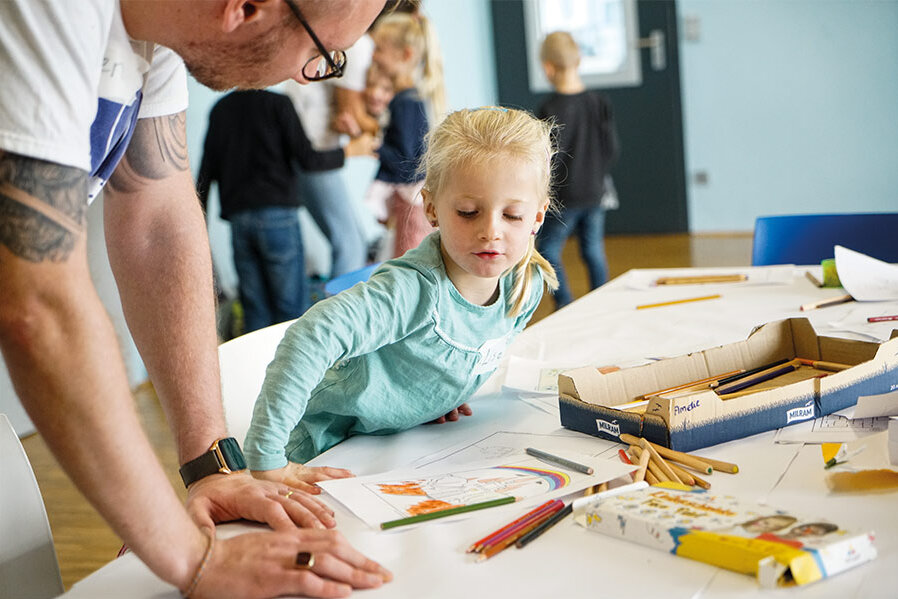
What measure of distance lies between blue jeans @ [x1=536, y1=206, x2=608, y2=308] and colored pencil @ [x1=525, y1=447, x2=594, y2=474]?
295 cm

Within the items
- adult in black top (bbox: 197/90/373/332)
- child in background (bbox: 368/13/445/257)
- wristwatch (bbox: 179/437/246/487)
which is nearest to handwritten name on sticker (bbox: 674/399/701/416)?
wristwatch (bbox: 179/437/246/487)

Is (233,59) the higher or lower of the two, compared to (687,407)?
higher

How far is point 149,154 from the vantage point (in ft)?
4.07

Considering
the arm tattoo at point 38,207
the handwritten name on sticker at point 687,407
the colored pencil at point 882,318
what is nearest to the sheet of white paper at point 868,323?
the colored pencil at point 882,318

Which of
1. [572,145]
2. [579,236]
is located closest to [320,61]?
[572,145]

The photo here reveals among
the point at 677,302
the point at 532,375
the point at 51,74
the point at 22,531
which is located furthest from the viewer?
the point at 677,302

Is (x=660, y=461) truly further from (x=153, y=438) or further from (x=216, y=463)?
(x=153, y=438)

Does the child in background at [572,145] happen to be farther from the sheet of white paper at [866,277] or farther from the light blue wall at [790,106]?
the sheet of white paper at [866,277]

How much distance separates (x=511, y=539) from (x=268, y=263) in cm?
298

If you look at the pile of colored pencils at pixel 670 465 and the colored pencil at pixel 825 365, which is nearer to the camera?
the pile of colored pencils at pixel 670 465

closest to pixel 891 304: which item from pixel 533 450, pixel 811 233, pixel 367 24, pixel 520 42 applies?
pixel 811 233

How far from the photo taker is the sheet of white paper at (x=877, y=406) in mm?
1204

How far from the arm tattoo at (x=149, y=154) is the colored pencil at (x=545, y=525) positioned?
2.25ft

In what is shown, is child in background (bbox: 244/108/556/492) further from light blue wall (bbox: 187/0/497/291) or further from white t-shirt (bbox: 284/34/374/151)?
light blue wall (bbox: 187/0/497/291)
